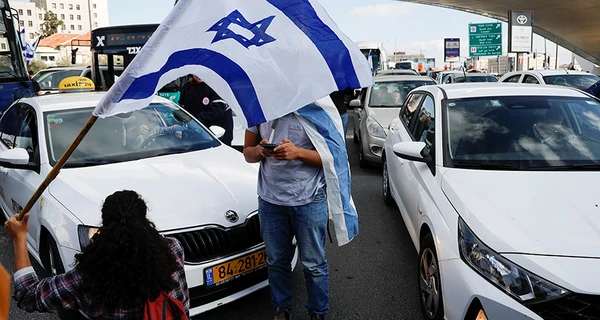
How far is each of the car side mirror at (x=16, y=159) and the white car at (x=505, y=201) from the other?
283cm

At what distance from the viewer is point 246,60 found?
7.89 ft

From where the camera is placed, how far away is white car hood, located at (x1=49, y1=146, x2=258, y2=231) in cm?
311

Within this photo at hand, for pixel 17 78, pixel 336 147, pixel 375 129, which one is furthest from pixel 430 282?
pixel 17 78

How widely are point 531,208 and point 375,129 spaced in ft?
16.5

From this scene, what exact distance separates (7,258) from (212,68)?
330cm

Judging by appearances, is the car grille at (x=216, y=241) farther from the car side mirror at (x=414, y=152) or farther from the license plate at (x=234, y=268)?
the car side mirror at (x=414, y=152)

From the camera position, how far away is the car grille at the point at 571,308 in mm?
2160

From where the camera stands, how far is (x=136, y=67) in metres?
2.26

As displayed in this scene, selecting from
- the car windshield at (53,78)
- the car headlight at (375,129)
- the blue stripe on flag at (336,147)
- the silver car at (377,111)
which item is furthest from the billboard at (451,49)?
the blue stripe on flag at (336,147)

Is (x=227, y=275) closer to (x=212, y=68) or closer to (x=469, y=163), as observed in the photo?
(x=212, y=68)

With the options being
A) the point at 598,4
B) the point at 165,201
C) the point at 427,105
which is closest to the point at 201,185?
the point at 165,201

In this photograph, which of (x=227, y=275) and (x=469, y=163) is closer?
(x=227, y=275)

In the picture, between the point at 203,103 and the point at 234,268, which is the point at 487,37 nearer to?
the point at 203,103

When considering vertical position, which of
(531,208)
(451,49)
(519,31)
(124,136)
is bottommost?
(531,208)
